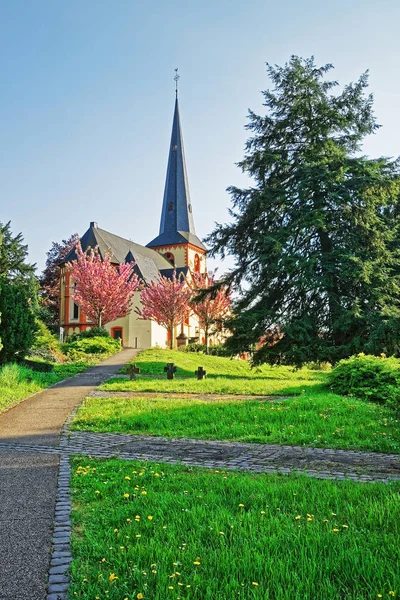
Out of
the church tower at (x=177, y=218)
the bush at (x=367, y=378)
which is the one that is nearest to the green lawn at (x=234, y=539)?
the bush at (x=367, y=378)

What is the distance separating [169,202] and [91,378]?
1865 inches

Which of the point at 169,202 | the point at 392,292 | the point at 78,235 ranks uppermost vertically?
the point at 169,202

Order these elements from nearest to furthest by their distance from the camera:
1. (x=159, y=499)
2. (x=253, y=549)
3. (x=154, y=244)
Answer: (x=253, y=549) → (x=159, y=499) → (x=154, y=244)

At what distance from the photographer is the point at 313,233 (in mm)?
20438

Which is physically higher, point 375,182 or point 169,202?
point 169,202

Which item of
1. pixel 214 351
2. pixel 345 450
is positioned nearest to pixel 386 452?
pixel 345 450

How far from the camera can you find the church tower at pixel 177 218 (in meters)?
60.8

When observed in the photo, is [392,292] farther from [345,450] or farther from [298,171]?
[345,450]

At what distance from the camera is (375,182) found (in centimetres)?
1942

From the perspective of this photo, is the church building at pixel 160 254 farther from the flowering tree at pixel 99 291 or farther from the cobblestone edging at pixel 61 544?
the cobblestone edging at pixel 61 544

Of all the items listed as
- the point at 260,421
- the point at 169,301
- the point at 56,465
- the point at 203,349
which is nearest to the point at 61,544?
the point at 56,465

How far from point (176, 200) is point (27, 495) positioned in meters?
59.4

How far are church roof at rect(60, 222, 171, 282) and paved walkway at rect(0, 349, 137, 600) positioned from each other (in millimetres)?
39015

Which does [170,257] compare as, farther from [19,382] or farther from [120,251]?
[19,382]
